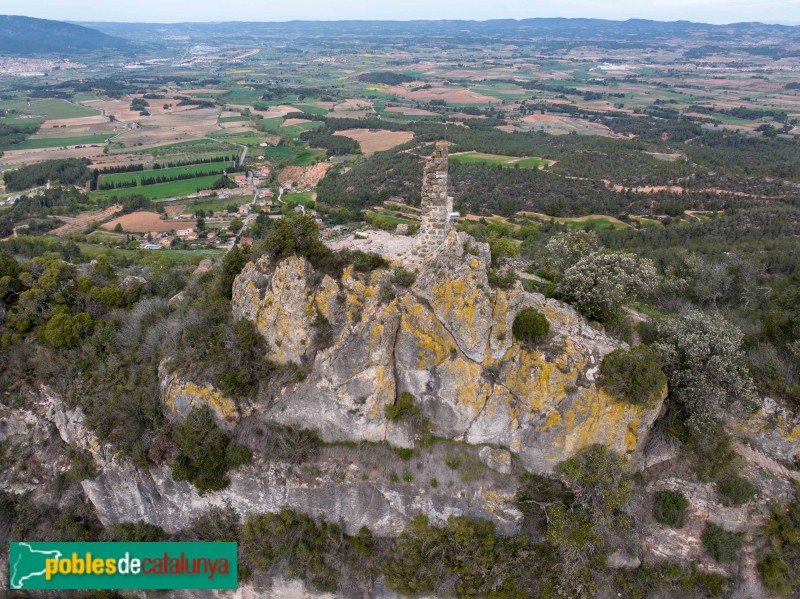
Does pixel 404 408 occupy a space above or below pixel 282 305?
below

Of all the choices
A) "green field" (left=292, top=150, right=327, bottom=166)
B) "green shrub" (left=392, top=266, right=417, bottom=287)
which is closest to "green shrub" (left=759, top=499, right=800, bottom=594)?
"green shrub" (left=392, top=266, right=417, bottom=287)

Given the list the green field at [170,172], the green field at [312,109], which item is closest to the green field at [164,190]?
the green field at [170,172]

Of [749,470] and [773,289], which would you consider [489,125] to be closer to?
[773,289]

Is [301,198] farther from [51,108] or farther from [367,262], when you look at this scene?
[51,108]

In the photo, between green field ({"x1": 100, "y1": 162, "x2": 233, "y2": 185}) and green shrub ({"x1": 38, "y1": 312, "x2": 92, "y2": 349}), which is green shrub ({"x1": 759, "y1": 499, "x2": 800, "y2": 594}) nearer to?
green shrub ({"x1": 38, "y1": 312, "x2": 92, "y2": 349})

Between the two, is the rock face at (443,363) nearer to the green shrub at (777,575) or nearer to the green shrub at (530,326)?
the green shrub at (530,326)

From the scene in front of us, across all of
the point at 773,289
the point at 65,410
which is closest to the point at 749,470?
the point at 773,289

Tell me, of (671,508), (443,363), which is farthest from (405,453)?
(671,508)
